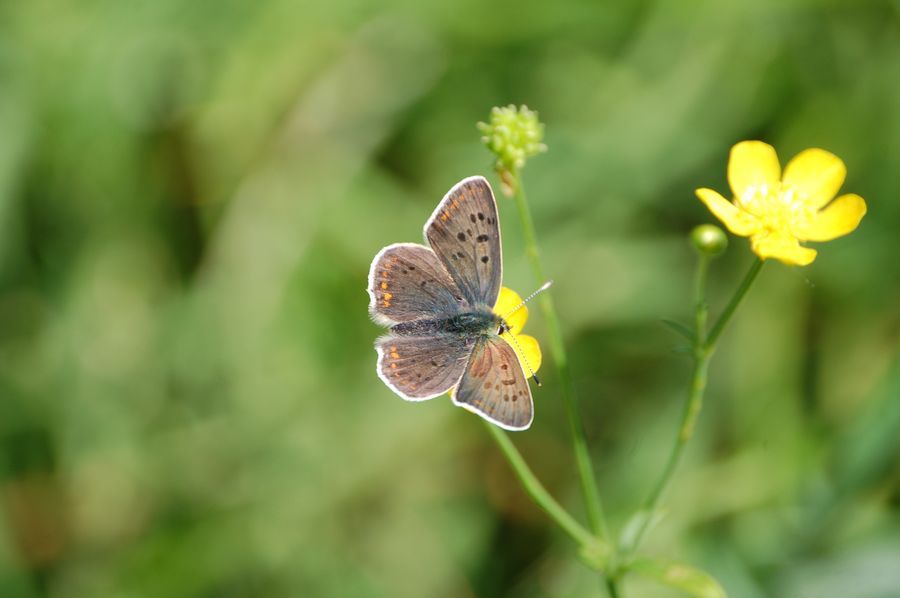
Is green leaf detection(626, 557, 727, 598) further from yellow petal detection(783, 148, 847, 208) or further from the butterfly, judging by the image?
yellow petal detection(783, 148, 847, 208)

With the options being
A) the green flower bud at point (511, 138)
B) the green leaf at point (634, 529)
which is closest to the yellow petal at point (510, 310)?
the green flower bud at point (511, 138)

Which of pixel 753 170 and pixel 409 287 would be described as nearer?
pixel 409 287

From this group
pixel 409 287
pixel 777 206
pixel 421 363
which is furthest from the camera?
pixel 777 206

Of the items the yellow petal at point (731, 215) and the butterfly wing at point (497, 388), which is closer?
the butterfly wing at point (497, 388)

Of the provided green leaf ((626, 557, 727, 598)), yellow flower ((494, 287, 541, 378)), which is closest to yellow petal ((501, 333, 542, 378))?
yellow flower ((494, 287, 541, 378))

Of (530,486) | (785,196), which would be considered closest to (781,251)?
(785,196)

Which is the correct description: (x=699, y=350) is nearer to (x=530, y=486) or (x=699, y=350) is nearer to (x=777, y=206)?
(x=530, y=486)

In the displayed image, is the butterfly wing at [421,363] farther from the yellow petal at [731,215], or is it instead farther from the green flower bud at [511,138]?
the yellow petal at [731,215]
